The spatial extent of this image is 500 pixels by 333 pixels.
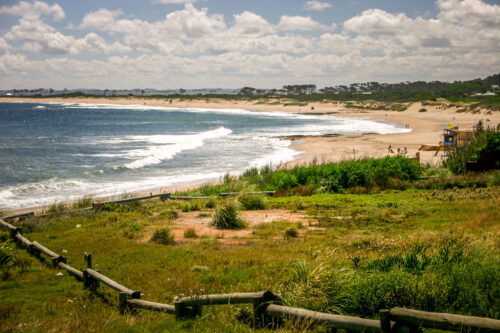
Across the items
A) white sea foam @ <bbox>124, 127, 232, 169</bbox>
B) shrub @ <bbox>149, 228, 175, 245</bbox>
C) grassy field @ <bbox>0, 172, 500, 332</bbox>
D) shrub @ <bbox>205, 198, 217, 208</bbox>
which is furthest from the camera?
white sea foam @ <bbox>124, 127, 232, 169</bbox>

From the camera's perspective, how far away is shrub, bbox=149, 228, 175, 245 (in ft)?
38.1

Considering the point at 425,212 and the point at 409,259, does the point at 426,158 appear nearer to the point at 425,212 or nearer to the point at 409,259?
the point at 425,212

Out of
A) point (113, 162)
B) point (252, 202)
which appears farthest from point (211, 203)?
point (113, 162)

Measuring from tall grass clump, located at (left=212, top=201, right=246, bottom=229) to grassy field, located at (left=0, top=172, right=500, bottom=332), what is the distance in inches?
34.6

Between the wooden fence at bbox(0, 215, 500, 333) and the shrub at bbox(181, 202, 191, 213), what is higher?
the wooden fence at bbox(0, 215, 500, 333)

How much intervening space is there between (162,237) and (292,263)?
4830 millimetres

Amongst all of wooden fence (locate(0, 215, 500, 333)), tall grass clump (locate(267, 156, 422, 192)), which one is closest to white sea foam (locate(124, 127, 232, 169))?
tall grass clump (locate(267, 156, 422, 192))

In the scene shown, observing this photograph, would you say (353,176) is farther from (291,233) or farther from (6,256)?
(6,256)

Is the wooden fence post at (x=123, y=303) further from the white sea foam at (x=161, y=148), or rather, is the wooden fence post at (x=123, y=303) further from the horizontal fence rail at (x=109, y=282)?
the white sea foam at (x=161, y=148)

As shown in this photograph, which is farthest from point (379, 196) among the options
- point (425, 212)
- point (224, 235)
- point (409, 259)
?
point (409, 259)

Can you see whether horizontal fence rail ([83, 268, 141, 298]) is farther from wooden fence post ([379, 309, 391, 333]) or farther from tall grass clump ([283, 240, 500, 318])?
wooden fence post ([379, 309, 391, 333])

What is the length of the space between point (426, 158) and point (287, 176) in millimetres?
14275

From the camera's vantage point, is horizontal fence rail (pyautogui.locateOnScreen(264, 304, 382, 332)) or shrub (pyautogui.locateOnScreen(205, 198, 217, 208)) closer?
horizontal fence rail (pyautogui.locateOnScreen(264, 304, 382, 332))

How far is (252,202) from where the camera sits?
16969 millimetres
